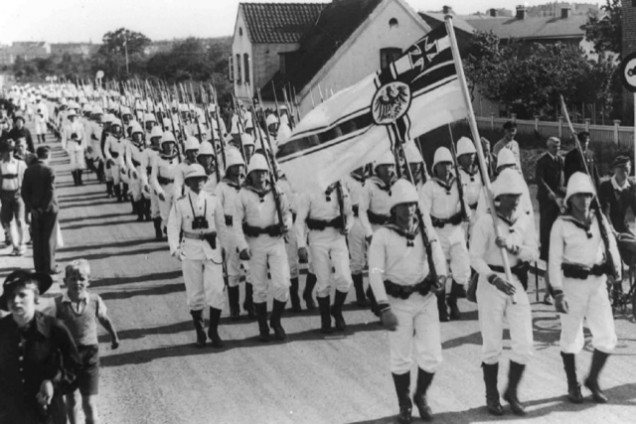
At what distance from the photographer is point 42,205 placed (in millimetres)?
14102

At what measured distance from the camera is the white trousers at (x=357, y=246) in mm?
12180

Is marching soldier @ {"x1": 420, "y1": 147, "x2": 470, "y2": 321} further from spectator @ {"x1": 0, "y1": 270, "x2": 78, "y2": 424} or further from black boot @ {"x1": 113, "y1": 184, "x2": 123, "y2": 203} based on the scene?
black boot @ {"x1": 113, "y1": 184, "x2": 123, "y2": 203}

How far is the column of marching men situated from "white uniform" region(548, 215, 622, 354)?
0.01m

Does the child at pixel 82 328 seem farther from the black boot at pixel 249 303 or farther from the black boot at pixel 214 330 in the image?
the black boot at pixel 249 303

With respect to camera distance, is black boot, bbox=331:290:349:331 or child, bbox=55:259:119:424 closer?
child, bbox=55:259:119:424

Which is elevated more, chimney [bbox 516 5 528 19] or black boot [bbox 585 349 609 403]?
chimney [bbox 516 5 528 19]

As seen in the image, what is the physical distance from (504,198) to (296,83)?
111ft

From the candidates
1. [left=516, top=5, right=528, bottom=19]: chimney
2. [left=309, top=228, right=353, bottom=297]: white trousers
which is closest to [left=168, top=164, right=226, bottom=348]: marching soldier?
[left=309, top=228, right=353, bottom=297]: white trousers

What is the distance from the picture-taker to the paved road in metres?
8.05

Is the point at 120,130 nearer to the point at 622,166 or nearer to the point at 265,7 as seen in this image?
the point at 622,166

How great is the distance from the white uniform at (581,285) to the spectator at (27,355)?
431 centimetres

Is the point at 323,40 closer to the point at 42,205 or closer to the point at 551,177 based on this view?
the point at 42,205

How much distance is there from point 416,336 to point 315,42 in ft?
120

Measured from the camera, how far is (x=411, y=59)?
28.0 feet
